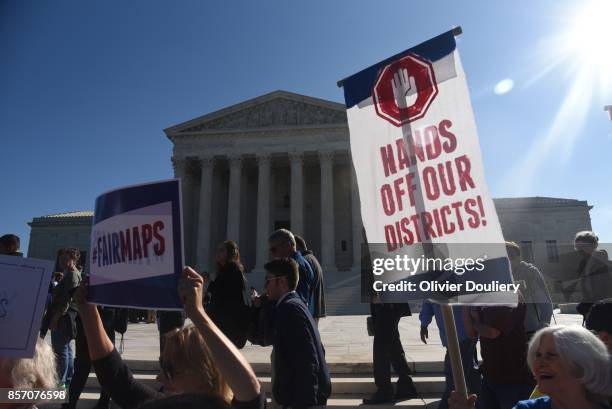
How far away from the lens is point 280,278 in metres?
3.29

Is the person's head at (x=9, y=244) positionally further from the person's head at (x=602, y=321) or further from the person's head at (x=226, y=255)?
the person's head at (x=602, y=321)

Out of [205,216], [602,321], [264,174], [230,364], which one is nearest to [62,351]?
[230,364]

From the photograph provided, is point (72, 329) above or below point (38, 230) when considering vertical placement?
below

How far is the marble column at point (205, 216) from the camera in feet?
114

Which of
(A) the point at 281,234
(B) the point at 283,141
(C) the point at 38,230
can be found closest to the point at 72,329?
(A) the point at 281,234

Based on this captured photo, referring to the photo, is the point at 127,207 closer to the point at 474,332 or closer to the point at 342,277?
the point at 474,332

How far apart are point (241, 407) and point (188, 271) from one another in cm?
68

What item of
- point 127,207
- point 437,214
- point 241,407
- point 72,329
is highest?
point 127,207

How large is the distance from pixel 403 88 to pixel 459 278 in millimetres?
1269

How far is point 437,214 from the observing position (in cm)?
243

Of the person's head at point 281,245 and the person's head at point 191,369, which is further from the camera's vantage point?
the person's head at point 281,245

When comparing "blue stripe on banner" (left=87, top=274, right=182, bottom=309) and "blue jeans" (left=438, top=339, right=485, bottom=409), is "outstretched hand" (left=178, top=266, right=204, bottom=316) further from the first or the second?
"blue jeans" (left=438, top=339, right=485, bottom=409)

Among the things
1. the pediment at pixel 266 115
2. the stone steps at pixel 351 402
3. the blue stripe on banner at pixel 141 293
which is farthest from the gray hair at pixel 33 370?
the pediment at pixel 266 115

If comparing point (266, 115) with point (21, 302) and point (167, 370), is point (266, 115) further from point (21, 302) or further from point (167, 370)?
point (167, 370)
